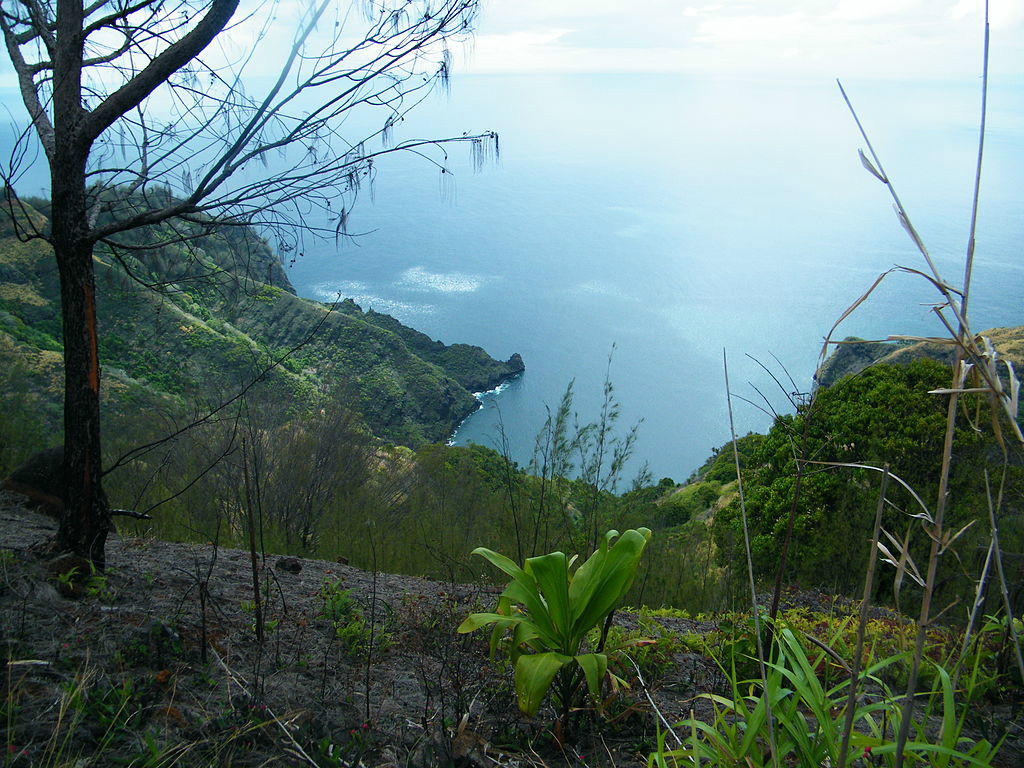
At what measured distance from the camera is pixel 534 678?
2.03 meters

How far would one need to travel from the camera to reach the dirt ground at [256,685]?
188 cm

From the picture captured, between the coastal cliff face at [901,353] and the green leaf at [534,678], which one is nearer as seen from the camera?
the green leaf at [534,678]

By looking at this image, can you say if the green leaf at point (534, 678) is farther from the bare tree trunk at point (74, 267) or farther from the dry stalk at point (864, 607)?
the bare tree trunk at point (74, 267)

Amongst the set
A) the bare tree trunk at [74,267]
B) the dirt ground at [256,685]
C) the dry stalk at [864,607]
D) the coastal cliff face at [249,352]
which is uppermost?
the coastal cliff face at [249,352]

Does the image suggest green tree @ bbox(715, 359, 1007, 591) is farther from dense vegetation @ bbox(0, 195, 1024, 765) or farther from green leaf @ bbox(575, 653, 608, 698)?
green leaf @ bbox(575, 653, 608, 698)

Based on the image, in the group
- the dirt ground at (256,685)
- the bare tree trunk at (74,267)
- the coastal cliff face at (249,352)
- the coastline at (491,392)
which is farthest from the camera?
the coastline at (491,392)

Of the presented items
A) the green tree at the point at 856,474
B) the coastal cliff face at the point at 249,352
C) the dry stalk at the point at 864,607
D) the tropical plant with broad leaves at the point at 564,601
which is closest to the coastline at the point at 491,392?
the coastal cliff face at the point at 249,352

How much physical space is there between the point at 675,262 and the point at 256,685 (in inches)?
977

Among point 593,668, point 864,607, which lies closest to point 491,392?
point 593,668

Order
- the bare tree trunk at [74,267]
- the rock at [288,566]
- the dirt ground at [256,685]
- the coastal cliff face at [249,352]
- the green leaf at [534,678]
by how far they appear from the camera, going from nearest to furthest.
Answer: the dirt ground at [256,685] → the green leaf at [534,678] → the bare tree trunk at [74,267] → the rock at [288,566] → the coastal cliff face at [249,352]

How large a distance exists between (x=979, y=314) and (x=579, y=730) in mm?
14392

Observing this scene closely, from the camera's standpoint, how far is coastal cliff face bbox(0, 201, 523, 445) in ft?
40.7

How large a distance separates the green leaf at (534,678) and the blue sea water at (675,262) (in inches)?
265

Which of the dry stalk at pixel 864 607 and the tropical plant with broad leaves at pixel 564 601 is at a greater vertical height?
the dry stalk at pixel 864 607
